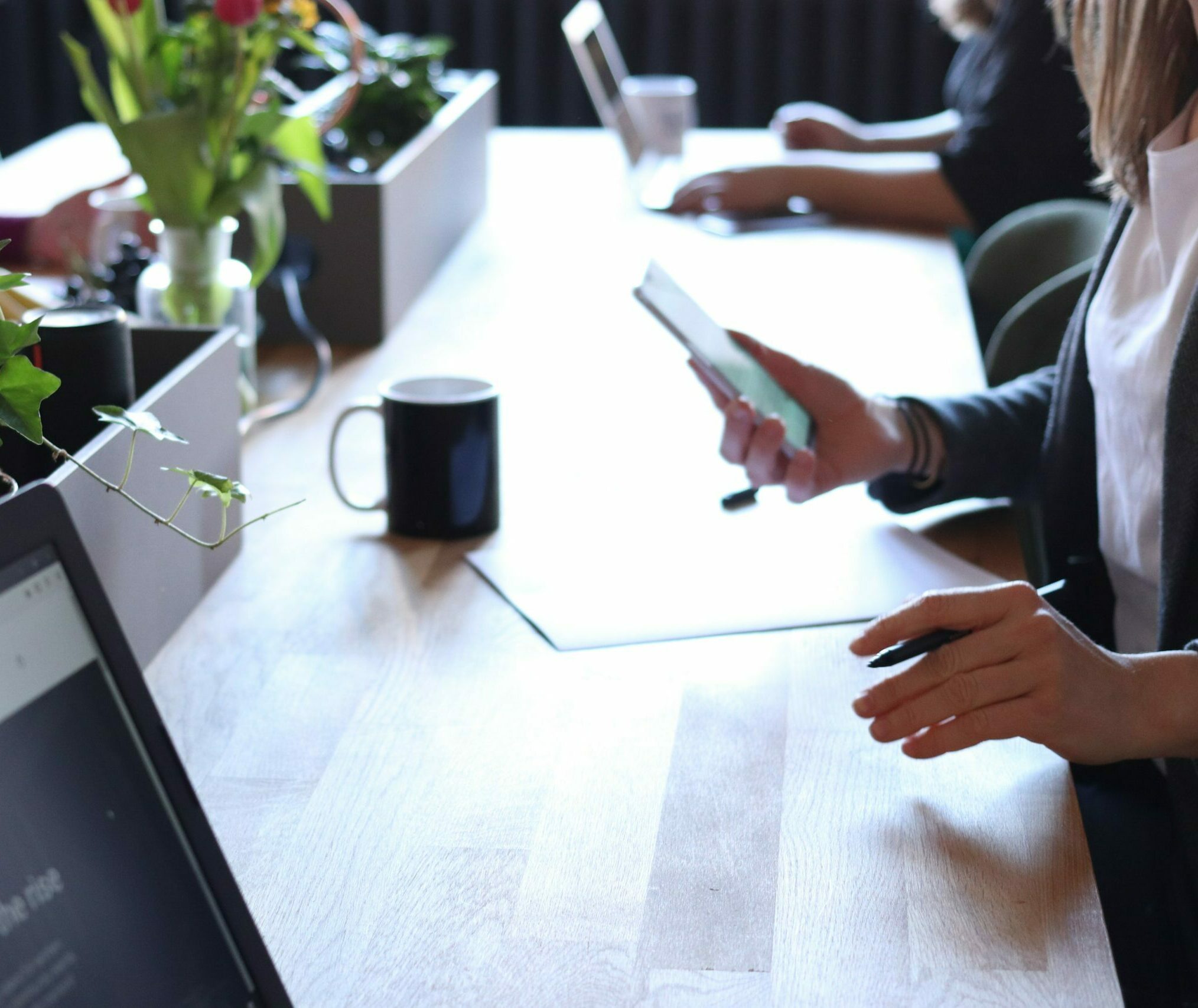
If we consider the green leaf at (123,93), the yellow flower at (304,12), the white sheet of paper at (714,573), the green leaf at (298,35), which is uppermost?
the yellow flower at (304,12)

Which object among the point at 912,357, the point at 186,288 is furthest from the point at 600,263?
the point at 186,288

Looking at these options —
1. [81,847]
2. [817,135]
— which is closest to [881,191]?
[817,135]

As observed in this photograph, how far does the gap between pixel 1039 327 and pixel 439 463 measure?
77 centimetres

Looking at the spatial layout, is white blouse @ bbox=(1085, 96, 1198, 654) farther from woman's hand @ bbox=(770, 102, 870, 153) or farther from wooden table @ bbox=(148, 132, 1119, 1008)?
woman's hand @ bbox=(770, 102, 870, 153)

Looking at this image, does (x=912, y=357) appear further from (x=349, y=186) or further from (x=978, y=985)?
(x=978, y=985)

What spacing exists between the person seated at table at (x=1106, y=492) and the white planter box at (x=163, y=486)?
0.35 m

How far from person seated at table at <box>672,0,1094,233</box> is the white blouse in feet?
3.39

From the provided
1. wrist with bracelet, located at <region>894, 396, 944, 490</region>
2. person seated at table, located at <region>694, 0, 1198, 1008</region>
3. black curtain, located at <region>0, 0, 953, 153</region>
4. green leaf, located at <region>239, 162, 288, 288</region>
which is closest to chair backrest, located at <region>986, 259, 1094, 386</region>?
person seated at table, located at <region>694, 0, 1198, 1008</region>

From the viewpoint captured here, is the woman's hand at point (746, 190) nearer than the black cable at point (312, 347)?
No

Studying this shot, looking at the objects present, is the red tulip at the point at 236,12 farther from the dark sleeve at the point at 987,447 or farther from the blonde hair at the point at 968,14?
the blonde hair at the point at 968,14

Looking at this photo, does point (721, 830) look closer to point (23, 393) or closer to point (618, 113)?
point (23, 393)

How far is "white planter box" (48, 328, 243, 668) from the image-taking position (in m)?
0.78

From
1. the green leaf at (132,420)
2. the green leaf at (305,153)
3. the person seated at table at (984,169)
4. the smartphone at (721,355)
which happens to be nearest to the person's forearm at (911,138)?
the person seated at table at (984,169)

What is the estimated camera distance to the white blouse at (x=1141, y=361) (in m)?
0.94
